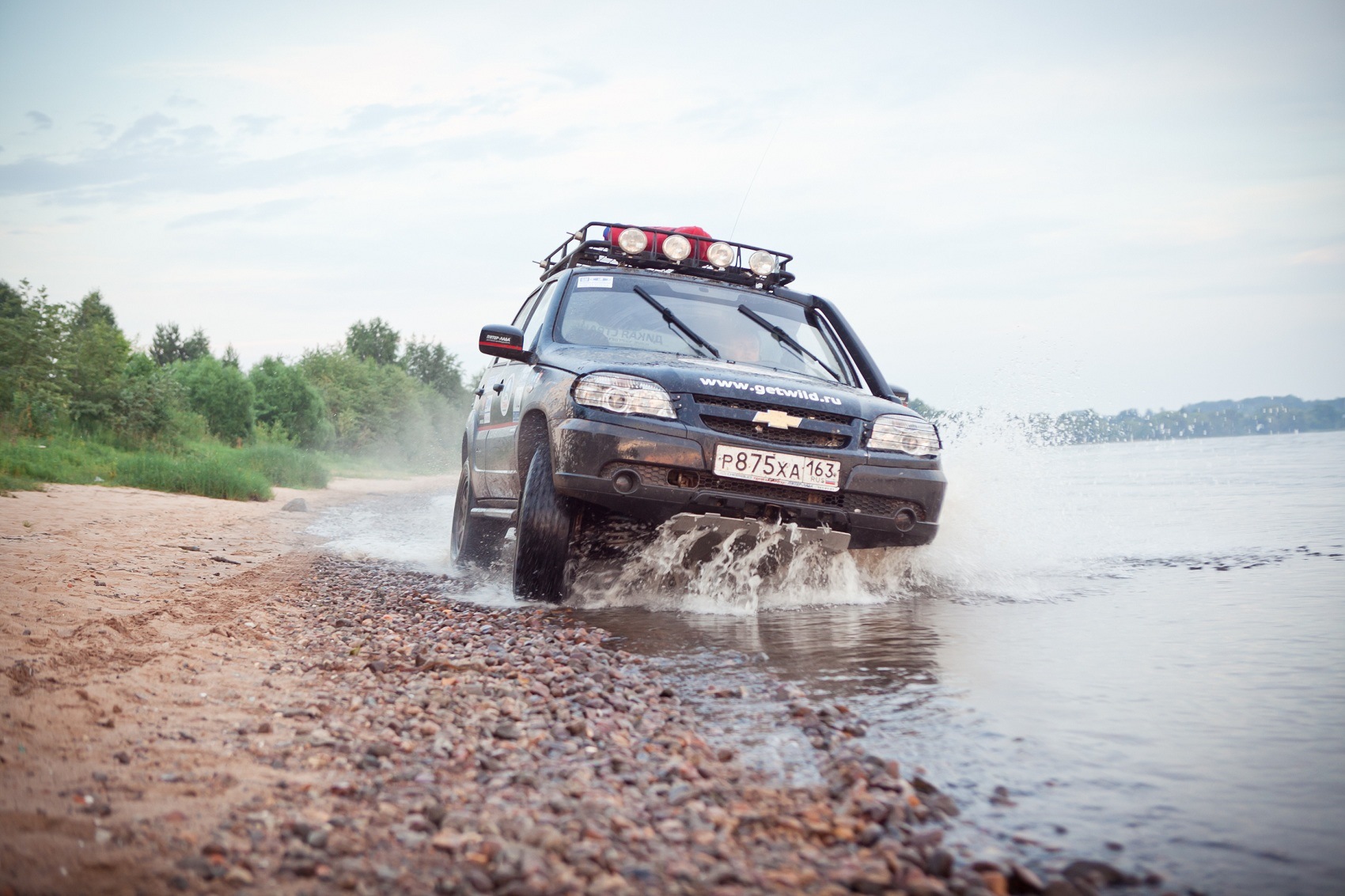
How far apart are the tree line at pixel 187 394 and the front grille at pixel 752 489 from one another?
16060 mm

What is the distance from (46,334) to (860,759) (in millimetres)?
21082

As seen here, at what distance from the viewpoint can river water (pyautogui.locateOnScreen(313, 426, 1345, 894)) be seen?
213 centimetres

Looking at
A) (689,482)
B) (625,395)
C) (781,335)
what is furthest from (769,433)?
(781,335)

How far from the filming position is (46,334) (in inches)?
754

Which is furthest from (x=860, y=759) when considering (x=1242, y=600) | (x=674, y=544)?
(x=1242, y=600)

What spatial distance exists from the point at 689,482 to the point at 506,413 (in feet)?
6.22

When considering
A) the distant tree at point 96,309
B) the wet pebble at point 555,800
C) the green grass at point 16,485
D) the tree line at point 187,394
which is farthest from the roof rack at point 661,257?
the distant tree at point 96,309

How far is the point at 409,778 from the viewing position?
8.11ft

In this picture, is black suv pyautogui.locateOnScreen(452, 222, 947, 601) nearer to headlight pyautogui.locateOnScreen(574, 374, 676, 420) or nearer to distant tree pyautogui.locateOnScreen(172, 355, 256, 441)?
headlight pyautogui.locateOnScreen(574, 374, 676, 420)

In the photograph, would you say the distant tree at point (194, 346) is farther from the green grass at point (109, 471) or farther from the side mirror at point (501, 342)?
the side mirror at point (501, 342)

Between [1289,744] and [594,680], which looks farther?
[594,680]

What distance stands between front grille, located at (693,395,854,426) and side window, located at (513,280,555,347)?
1566 millimetres

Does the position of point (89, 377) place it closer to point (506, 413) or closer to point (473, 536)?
point (473, 536)

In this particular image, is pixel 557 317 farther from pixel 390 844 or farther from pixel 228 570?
pixel 390 844
